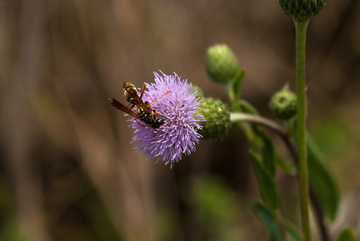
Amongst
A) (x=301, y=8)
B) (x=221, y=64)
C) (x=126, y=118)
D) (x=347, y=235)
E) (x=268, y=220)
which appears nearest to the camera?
(x=301, y=8)

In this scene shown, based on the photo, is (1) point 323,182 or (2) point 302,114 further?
(1) point 323,182

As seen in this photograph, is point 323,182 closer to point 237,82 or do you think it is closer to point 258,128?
point 258,128

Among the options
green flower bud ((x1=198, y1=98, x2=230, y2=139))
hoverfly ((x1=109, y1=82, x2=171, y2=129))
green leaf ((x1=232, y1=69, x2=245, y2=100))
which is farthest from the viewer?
green leaf ((x1=232, y1=69, x2=245, y2=100))

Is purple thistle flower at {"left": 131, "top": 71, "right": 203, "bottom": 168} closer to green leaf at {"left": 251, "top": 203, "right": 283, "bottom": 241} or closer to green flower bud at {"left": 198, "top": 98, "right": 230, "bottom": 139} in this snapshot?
green flower bud at {"left": 198, "top": 98, "right": 230, "bottom": 139}

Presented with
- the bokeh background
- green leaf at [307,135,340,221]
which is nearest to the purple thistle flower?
green leaf at [307,135,340,221]

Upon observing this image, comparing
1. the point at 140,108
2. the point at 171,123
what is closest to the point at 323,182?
the point at 171,123

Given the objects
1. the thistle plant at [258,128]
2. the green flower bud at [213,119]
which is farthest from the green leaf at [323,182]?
the green flower bud at [213,119]
